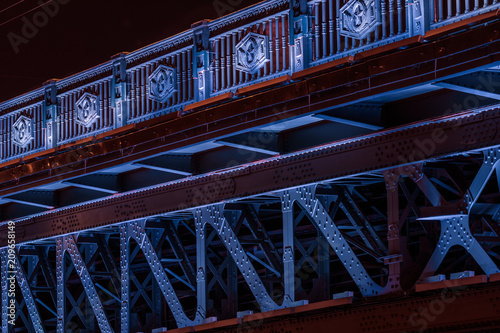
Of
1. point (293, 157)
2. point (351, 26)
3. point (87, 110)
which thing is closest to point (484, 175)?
point (351, 26)

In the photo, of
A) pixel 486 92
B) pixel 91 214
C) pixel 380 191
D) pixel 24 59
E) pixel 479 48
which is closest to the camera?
pixel 479 48

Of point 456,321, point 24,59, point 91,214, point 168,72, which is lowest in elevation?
point 456,321

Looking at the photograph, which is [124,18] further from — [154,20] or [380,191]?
[380,191]

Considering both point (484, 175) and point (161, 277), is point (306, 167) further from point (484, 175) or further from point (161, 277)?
point (161, 277)

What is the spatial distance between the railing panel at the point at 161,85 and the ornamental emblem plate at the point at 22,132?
4.07 meters

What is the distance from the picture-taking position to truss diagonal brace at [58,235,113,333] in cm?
2205

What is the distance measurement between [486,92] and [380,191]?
7040 mm

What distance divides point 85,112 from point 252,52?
564 cm

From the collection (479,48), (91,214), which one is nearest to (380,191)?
(91,214)

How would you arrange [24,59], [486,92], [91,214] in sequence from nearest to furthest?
[486,92] → [91,214] → [24,59]

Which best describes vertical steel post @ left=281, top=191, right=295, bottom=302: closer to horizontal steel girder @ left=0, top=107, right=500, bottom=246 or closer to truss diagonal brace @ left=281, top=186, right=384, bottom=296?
truss diagonal brace @ left=281, top=186, right=384, bottom=296

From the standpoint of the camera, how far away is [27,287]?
24.7 metres

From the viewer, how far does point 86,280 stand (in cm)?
2256

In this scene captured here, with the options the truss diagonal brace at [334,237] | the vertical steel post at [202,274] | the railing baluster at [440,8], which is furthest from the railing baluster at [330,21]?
the vertical steel post at [202,274]
